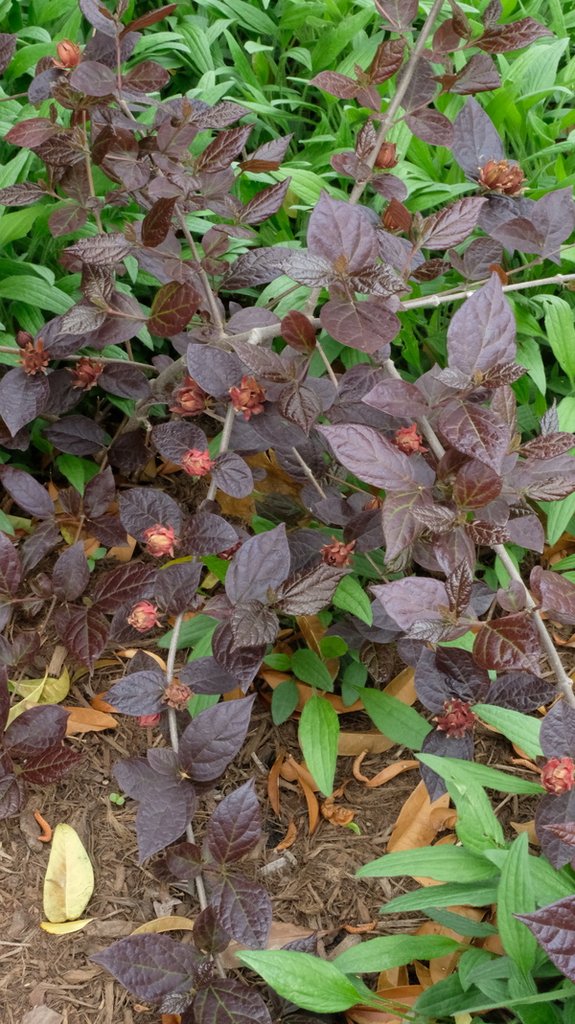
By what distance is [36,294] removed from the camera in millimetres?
1916

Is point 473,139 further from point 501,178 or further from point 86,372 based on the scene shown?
point 86,372

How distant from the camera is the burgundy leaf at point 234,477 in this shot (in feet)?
4.89

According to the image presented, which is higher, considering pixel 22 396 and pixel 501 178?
pixel 501 178

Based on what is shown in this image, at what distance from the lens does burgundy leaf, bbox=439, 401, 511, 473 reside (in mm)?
1249

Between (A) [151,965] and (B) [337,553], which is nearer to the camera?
(A) [151,965]

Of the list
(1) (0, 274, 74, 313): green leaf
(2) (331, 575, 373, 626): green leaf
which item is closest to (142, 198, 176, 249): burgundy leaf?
(1) (0, 274, 74, 313): green leaf

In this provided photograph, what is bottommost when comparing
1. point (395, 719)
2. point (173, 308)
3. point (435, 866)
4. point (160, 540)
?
point (395, 719)

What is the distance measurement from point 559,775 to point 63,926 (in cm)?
94

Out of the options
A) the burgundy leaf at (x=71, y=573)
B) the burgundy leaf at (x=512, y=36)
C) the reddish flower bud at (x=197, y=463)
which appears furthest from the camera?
the burgundy leaf at (x=71, y=573)

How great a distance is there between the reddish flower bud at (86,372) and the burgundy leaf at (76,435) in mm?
150

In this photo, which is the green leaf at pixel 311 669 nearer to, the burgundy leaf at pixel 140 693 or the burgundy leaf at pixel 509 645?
the burgundy leaf at pixel 140 693

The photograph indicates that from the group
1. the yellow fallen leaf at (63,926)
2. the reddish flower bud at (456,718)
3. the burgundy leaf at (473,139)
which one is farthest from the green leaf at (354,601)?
the burgundy leaf at (473,139)

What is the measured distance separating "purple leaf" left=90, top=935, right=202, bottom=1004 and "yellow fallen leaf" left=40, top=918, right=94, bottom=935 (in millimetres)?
308

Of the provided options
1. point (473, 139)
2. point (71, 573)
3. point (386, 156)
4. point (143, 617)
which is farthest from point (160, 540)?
point (473, 139)
